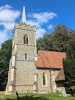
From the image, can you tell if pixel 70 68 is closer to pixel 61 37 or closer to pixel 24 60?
pixel 24 60

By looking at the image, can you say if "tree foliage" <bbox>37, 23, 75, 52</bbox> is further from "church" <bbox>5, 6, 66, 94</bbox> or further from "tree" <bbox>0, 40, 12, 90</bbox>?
"tree" <bbox>0, 40, 12, 90</bbox>

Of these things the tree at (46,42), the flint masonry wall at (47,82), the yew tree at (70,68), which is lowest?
the flint masonry wall at (47,82)

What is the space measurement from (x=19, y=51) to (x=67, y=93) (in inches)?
445

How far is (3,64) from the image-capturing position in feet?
97.9

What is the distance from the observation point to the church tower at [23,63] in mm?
19359

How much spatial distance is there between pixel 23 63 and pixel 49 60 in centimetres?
519

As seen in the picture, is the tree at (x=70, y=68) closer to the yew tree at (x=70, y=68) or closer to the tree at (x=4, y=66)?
Answer: the yew tree at (x=70, y=68)

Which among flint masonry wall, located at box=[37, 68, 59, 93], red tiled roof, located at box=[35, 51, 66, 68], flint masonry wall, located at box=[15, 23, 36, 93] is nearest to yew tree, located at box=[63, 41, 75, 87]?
flint masonry wall, located at box=[37, 68, 59, 93]

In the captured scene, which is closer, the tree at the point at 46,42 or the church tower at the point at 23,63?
the church tower at the point at 23,63

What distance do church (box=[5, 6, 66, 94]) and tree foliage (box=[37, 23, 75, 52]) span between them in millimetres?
9251

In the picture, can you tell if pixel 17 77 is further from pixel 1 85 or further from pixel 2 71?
pixel 1 85

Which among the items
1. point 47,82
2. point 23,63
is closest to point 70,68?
point 47,82

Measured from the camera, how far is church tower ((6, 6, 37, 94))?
1936 cm

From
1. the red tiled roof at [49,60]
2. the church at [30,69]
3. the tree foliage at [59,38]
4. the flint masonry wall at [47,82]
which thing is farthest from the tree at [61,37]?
the flint masonry wall at [47,82]
